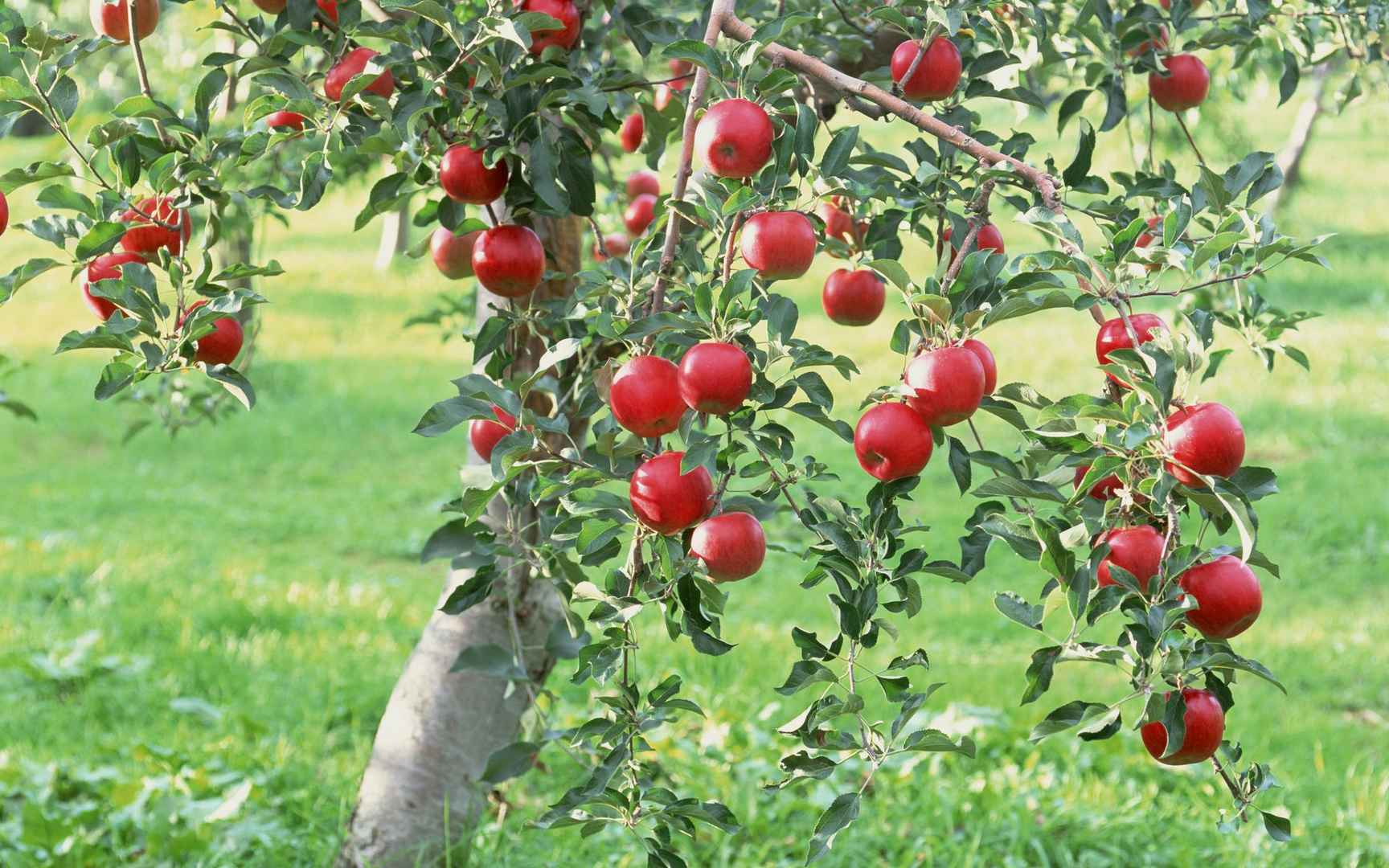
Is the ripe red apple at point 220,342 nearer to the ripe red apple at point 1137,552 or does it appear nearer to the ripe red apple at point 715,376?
the ripe red apple at point 715,376

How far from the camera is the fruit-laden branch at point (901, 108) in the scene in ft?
3.91

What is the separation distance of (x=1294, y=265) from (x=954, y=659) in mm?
7296

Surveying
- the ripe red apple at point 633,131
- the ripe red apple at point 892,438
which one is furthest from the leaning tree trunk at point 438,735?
the ripe red apple at point 892,438

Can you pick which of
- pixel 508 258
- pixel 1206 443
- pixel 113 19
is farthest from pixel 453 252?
pixel 1206 443

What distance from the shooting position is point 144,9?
62.6 inches

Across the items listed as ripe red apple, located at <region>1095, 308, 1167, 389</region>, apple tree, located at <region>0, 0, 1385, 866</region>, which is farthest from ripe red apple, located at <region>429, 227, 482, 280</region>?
ripe red apple, located at <region>1095, 308, 1167, 389</region>

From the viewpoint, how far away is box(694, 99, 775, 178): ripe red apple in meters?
1.25

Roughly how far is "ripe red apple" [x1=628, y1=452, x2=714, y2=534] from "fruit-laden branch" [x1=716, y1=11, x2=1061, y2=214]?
0.36 m

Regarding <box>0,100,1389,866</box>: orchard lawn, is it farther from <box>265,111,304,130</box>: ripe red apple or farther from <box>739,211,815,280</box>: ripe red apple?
<box>739,211,815,280</box>: ripe red apple

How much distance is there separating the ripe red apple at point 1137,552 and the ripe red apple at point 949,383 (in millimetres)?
175

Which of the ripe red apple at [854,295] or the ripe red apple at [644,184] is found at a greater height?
the ripe red apple at [854,295]

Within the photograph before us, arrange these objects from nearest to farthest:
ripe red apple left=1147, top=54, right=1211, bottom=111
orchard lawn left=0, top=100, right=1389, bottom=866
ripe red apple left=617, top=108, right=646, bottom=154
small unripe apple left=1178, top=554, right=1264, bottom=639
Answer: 1. small unripe apple left=1178, top=554, right=1264, bottom=639
2. ripe red apple left=1147, top=54, right=1211, bottom=111
3. ripe red apple left=617, top=108, right=646, bottom=154
4. orchard lawn left=0, top=100, right=1389, bottom=866

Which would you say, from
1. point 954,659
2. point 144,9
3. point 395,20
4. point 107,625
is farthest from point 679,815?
point 107,625

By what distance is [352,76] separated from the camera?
1521 mm
